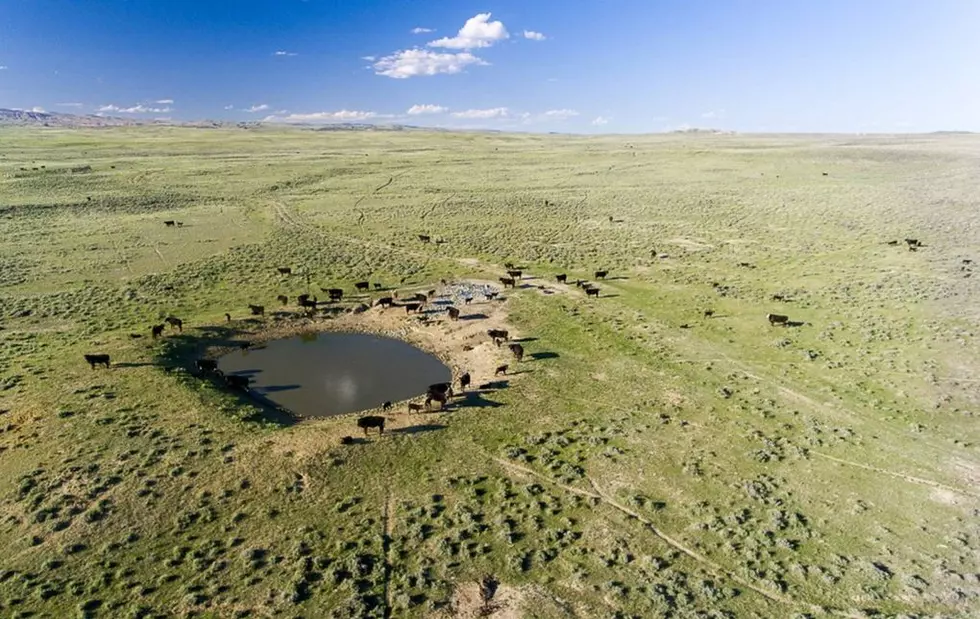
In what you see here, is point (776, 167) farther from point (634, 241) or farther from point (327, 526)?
point (327, 526)

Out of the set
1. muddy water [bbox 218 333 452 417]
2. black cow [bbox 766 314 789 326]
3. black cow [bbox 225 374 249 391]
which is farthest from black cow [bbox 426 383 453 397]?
black cow [bbox 766 314 789 326]

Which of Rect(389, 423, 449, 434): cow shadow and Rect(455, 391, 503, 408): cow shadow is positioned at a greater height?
Rect(455, 391, 503, 408): cow shadow

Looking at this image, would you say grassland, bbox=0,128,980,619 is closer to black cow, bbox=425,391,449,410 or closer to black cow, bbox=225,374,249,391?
black cow, bbox=225,374,249,391

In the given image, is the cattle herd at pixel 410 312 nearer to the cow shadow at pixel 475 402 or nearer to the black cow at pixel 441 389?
the black cow at pixel 441 389

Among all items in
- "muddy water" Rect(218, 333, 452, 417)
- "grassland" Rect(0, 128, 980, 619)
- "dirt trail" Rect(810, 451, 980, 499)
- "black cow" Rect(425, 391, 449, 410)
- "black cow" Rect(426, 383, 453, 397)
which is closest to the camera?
"grassland" Rect(0, 128, 980, 619)

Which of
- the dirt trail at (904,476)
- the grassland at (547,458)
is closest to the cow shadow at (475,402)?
the grassland at (547,458)

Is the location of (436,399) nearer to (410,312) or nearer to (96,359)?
(410,312)
